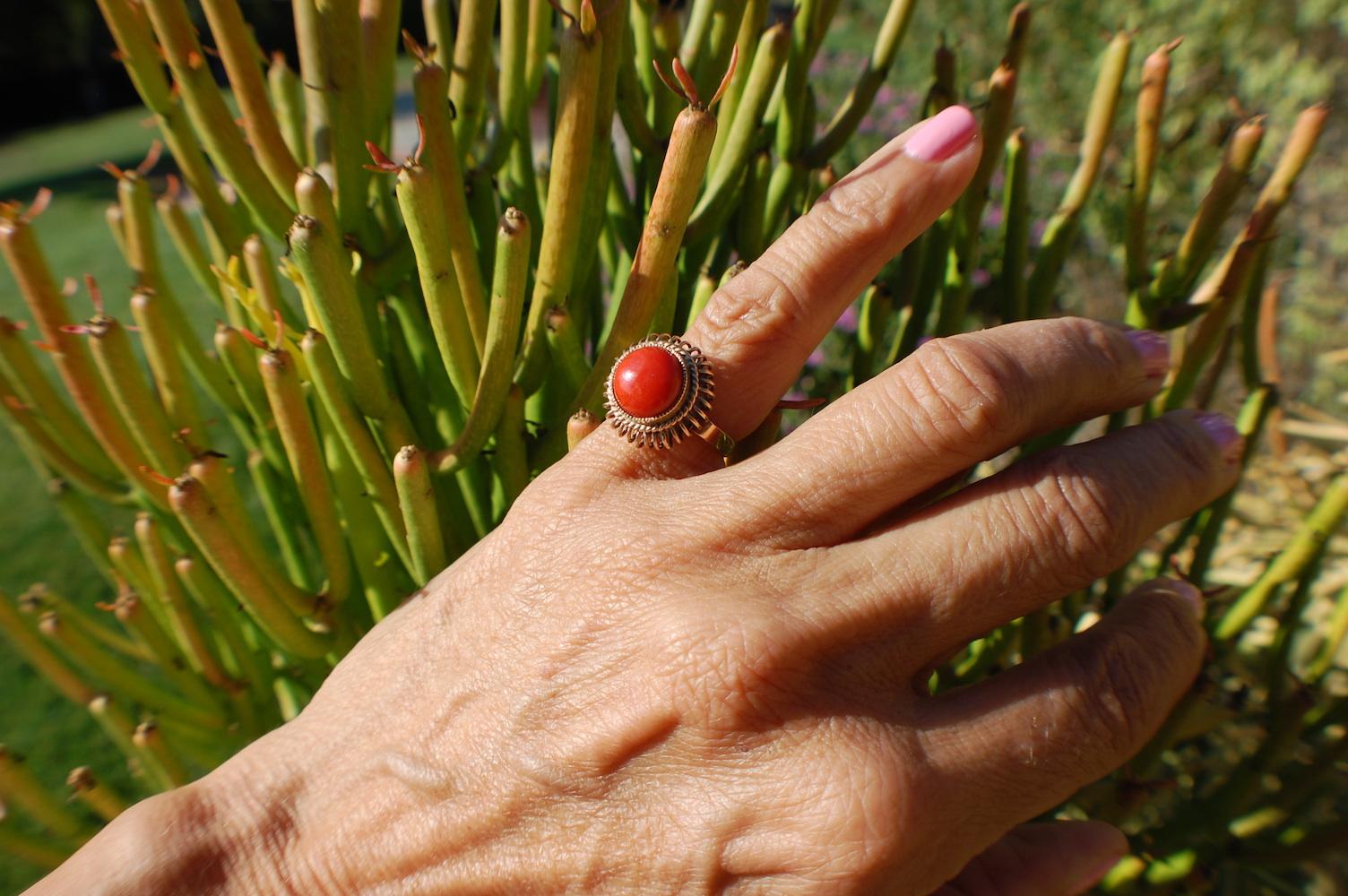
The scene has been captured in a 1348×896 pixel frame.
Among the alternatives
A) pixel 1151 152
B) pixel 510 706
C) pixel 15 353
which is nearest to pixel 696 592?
pixel 510 706

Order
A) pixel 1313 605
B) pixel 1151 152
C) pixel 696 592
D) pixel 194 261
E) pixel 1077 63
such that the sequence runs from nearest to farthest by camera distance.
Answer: pixel 696 592 < pixel 1151 152 < pixel 194 261 < pixel 1313 605 < pixel 1077 63

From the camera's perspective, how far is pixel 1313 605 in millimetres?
1688

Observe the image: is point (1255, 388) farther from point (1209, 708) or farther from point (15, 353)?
point (15, 353)

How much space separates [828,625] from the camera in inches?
30.5

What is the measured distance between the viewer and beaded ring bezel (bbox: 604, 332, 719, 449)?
0.81 metres

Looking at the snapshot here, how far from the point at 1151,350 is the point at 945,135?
269mm

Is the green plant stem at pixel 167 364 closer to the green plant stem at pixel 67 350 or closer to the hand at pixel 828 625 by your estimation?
the green plant stem at pixel 67 350

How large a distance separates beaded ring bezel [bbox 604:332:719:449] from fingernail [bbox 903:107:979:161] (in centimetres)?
26

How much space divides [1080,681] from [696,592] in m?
0.34

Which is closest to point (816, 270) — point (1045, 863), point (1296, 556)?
point (1045, 863)

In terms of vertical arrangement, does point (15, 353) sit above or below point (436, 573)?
above

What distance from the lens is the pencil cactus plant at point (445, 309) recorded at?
0.91 m

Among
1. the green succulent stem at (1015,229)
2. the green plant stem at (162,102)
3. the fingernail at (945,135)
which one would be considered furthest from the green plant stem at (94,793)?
the green succulent stem at (1015,229)

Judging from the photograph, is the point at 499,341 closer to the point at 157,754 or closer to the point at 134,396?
the point at 134,396
